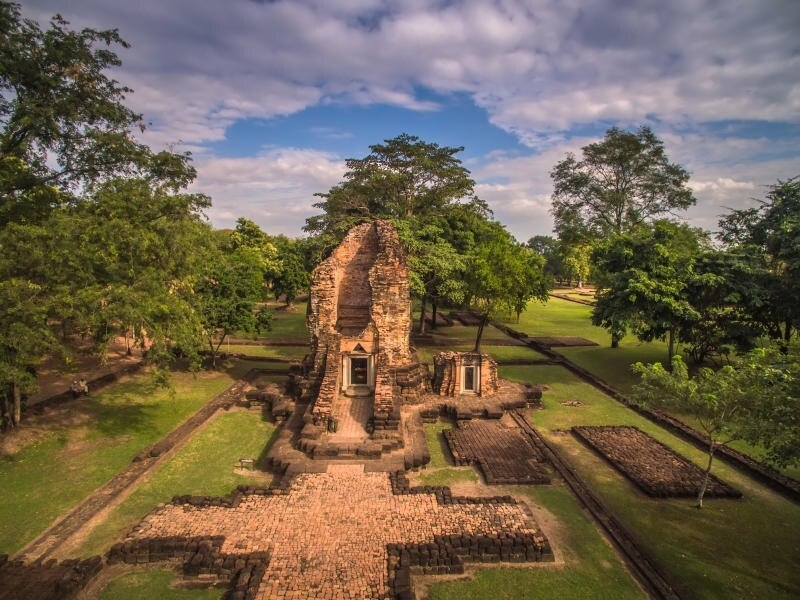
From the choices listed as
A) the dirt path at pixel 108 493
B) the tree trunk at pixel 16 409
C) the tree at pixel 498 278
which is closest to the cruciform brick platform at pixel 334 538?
the dirt path at pixel 108 493

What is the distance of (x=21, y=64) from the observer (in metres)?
13.7

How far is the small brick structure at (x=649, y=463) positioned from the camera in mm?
11469

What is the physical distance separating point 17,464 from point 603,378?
22.5m

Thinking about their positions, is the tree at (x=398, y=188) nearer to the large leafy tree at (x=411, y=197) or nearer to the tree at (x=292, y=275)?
the large leafy tree at (x=411, y=197)

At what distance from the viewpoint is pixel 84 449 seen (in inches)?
528

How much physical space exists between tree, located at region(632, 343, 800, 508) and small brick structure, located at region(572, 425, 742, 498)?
48 centimetres

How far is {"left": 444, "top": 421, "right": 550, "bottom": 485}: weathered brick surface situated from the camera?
12203 mm

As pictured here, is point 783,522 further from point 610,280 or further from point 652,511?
point 610,280

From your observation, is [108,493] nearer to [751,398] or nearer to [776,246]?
[751,398]

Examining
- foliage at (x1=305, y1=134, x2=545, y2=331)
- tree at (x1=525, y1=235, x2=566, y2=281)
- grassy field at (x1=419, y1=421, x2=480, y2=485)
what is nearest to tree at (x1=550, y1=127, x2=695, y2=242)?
foliage at (x1=305, y1=134, x2=545, y2=331)

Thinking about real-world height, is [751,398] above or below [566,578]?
above

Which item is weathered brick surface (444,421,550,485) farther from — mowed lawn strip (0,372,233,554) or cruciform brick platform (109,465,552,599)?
mowed lawn strip (0,372,233,554)

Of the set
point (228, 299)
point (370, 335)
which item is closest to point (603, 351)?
point (370, 335)

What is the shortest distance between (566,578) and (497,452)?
17.3 feet
